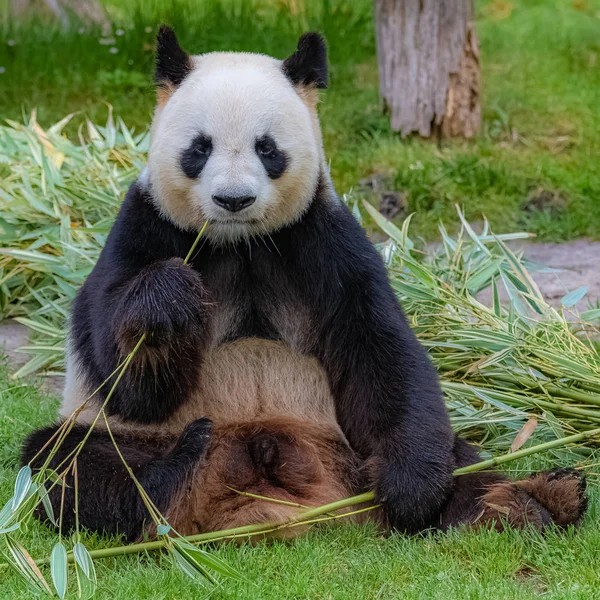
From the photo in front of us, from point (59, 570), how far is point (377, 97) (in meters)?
6.20

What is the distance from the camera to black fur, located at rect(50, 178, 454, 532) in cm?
364

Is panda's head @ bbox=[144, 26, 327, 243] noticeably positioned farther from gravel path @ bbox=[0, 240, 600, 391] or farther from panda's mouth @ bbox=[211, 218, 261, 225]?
Result: gravel path @ bbox=[0, 240, 600, 391]

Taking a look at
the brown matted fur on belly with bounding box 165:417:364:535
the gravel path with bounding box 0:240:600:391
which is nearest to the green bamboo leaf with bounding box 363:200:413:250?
the gravel path with bounding box 0:240:600:391

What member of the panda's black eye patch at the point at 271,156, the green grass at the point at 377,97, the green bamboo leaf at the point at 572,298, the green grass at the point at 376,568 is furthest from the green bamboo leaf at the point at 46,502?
the green grass at the point at 377,97

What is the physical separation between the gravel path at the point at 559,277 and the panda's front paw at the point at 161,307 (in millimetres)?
2122

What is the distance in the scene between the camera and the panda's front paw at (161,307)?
3.44 metres

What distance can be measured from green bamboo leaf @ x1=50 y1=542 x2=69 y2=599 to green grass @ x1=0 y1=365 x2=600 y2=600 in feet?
0.51

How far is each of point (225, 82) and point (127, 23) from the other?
23.2 ft

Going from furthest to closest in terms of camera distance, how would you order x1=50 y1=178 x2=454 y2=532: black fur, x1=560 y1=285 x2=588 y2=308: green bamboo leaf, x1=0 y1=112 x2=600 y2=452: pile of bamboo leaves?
1. x1=560 y1=285 x2=588 y2=308: green bamboo leaf
2. x1=0 y1=112 x2=600 y2=452: pile of bamboo leaves
3. x1=50 y1=178 x2=454 y2=532: black fur

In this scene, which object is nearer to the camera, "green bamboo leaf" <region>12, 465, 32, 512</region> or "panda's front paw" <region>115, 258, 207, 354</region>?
"green bamboo leaf" <region>12, 465, 32, 512</region>

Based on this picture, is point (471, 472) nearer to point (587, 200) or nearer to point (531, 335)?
point (531, 335)

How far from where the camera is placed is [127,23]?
10.1m

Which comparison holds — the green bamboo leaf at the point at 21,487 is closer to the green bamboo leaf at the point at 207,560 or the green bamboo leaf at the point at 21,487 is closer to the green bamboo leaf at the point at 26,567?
the green bamboo leaf at the point at 26,567

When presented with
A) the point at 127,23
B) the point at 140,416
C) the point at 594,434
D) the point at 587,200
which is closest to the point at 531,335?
the point at 594,434
